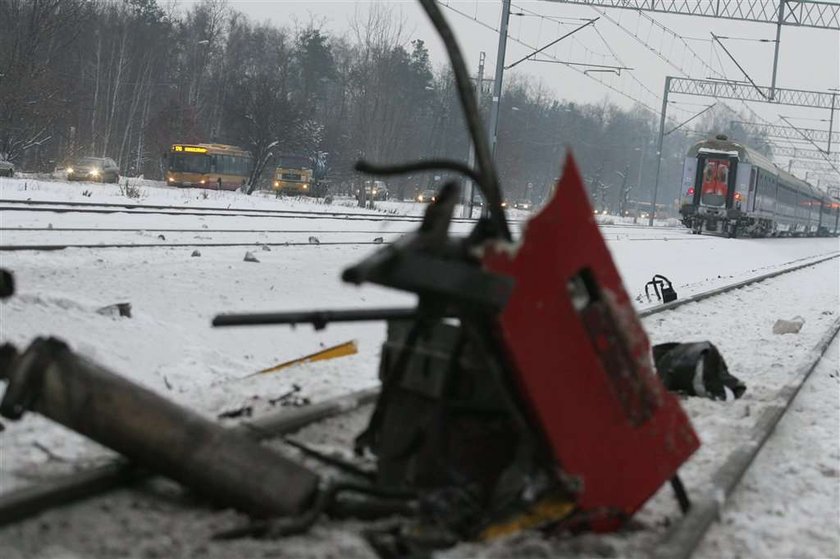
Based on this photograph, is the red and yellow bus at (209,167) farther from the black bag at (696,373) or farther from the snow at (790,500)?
the snow at (790,500)

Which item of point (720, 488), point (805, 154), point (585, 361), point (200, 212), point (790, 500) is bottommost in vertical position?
point (790, 500)

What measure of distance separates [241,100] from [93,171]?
385 inches

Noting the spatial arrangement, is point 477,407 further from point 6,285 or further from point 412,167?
point 6,285

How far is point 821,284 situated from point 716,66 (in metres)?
25.3

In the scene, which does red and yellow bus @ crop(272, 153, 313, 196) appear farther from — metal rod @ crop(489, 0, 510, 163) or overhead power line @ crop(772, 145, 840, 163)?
overhead power line @ crop(772, 145, 840, 163)

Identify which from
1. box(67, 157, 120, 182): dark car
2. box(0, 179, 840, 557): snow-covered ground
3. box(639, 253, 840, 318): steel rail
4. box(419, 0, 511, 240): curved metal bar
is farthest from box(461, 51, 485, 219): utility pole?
box(419, 0, 511, 240): curved metal bar

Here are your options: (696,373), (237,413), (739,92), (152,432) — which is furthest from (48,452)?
(739,92)

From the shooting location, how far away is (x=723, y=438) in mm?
5648

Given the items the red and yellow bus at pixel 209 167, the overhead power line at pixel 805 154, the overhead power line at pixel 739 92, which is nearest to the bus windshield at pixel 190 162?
the red and yellow bus at pixel 209 167

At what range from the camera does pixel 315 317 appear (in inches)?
130

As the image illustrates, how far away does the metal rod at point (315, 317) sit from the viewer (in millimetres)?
3299

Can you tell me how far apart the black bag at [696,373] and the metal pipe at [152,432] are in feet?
12.7

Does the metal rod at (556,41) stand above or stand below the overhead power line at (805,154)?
below

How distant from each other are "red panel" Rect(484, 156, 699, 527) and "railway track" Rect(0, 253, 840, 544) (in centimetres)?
24
